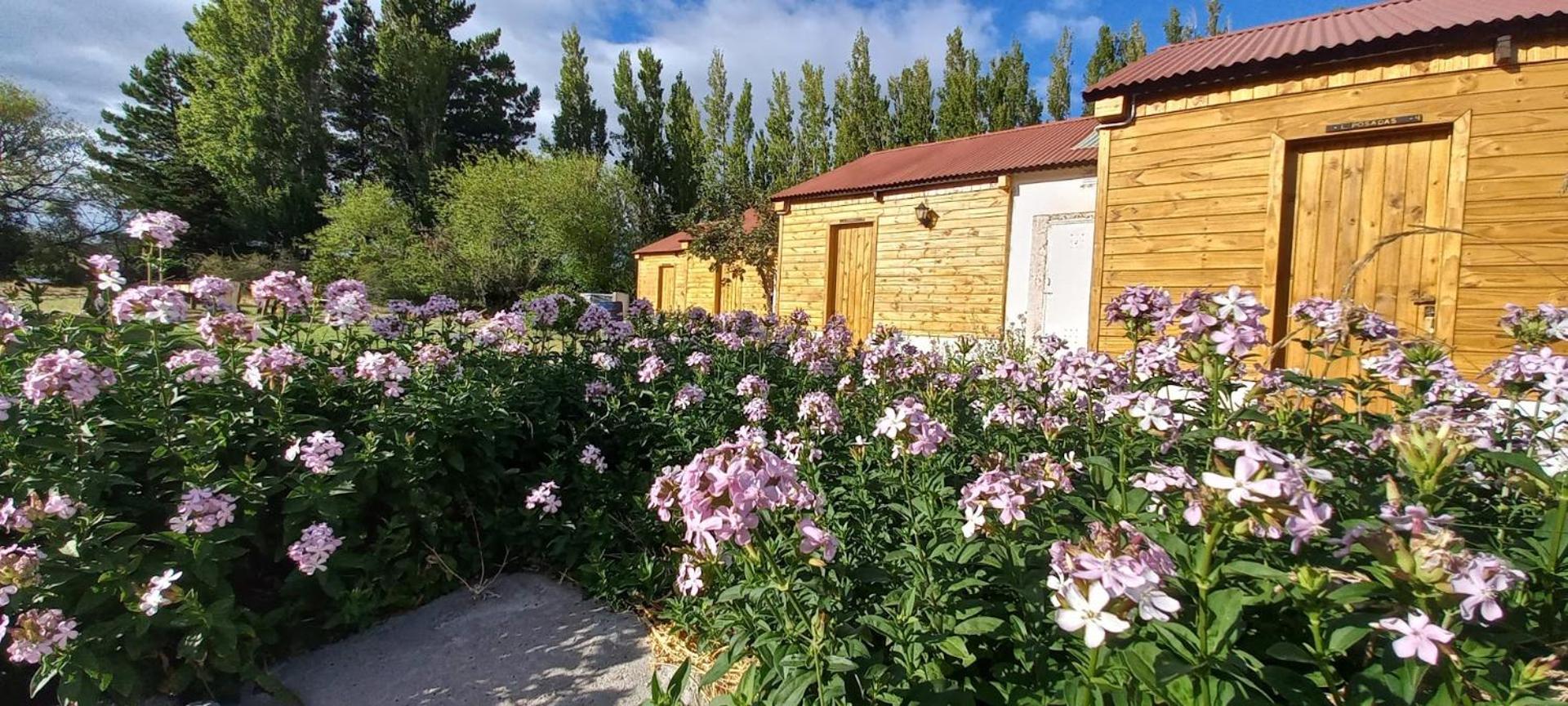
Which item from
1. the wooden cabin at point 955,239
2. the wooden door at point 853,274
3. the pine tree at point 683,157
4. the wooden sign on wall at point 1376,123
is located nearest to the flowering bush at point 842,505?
the wooden sign on wall at point 1376,123

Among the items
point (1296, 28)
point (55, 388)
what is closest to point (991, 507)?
point (55, 388)

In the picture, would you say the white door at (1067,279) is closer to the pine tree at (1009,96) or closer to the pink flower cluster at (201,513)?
the pink flower cluster at (201,513)

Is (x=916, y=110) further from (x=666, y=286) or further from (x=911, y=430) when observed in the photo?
(x=911, y=430)

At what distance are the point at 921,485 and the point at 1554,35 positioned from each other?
18.4 ft

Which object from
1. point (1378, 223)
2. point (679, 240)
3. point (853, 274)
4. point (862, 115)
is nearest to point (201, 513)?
point (1378, 223)

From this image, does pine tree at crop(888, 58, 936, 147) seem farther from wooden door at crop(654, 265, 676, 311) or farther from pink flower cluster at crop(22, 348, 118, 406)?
pink flower cluster at crop(22, 348, 118, 406)

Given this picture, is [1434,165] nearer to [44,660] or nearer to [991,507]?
[991,507]

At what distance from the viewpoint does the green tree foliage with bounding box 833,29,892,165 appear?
85.0 feet

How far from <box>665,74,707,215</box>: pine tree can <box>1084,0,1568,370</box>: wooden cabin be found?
1018 inches

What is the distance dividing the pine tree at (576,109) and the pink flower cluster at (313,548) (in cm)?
3143

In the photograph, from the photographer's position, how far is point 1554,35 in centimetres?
449

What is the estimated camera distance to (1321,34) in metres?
5.64

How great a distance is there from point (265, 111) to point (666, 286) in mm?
20155

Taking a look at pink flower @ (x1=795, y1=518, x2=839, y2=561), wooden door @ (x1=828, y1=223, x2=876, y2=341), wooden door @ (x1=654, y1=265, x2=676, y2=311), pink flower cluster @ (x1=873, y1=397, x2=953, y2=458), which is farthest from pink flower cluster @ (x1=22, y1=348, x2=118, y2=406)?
wooden door @ (x1=654, y1=265, x2=676, y2=311)
